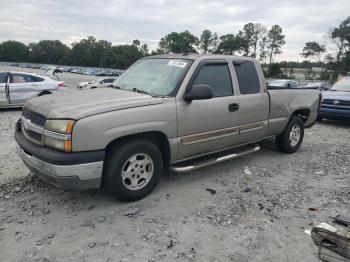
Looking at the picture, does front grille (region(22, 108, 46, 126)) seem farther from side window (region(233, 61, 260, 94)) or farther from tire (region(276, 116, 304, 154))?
tire (region(276, 116, 304, 154))

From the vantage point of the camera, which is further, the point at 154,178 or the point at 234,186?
the point at 234,186

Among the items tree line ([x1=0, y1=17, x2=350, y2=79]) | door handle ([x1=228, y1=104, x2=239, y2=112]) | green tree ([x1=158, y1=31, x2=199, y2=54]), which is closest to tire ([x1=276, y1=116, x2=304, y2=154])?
door handle ([x1=228, y1=104, x2=239, y2=112])

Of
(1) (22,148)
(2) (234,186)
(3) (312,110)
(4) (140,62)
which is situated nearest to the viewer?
(1) (22,148)

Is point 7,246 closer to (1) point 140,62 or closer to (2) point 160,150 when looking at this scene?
(2) point 160,150

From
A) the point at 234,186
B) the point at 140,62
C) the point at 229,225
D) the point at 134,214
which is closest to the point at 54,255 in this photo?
the point at 134,214

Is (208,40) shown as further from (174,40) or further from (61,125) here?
(61,125)

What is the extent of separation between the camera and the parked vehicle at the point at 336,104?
10.4 meters

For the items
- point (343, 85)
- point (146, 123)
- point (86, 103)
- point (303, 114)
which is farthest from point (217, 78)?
point (343, 85)

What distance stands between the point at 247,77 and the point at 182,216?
2768mm

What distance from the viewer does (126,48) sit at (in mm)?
112812

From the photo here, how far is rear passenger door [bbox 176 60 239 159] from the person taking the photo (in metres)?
4.51

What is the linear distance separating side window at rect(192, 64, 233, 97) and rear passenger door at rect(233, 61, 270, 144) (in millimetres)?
243

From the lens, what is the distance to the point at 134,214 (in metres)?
3.91

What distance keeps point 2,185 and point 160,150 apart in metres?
2.23
